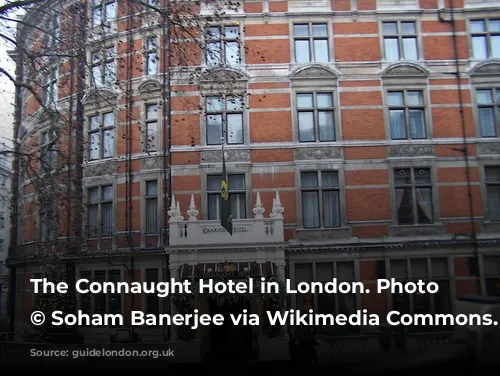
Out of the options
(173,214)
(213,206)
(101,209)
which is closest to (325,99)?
(213,206)

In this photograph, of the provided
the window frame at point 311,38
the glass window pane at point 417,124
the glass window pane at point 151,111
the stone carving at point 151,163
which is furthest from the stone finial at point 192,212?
the glass window pane at point 417,124

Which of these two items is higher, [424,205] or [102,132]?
[102,132]

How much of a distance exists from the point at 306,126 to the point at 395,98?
370 cm

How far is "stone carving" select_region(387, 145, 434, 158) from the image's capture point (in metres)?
19.0

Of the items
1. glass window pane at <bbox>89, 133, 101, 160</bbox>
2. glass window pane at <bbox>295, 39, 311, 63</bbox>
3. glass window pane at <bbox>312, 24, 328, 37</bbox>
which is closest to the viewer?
glass window pane at <bbox>295, 39, 311, 63</bbox>

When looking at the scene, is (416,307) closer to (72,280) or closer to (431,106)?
(431,106)

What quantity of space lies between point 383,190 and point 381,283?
3479 mm

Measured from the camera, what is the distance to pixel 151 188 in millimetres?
19562

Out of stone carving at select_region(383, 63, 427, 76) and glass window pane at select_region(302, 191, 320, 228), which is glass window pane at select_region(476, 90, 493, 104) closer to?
stone carving at select_region(383, 63, 427, 76)

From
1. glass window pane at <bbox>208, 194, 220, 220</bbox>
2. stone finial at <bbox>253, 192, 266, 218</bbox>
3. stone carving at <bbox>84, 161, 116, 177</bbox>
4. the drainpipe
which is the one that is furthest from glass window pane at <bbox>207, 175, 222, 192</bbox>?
the drainpipe

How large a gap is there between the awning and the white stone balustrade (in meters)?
0.75

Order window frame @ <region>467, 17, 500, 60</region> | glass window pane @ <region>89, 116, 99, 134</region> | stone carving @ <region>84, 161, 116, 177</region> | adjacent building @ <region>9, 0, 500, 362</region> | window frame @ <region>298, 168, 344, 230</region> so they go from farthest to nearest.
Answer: glass window pane @ <region>89, 116, 99, 134</region>
stone carving @ <region>84, 161, 116, 177</region>
window frame @ <region>467, 17, 500, 60</region>
window frame @ <region>298, 168, 344, 230</region>
adjacent building @ <region>9, 0, 500, 362</region>

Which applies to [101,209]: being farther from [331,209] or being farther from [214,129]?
[331,209]

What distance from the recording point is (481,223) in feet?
61.1
